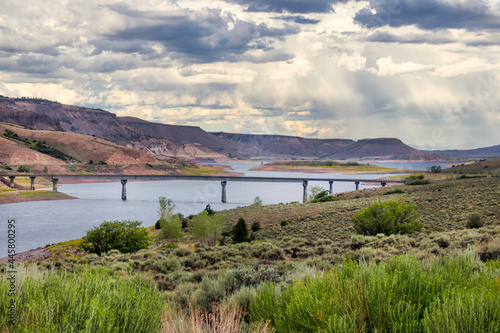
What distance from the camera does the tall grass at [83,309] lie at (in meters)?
3.93

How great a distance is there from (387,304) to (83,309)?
3312 mm

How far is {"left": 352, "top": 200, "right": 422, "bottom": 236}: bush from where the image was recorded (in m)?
30.9

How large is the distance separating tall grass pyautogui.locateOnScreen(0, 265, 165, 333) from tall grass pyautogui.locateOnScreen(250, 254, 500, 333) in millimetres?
1510

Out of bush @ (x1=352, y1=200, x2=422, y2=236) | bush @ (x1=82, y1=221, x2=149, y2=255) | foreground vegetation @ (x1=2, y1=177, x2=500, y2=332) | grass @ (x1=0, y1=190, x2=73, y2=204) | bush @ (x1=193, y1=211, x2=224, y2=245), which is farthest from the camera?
grass @ (x1=0, y1=190, x2=73, y2=204)

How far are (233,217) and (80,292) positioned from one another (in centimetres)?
5813

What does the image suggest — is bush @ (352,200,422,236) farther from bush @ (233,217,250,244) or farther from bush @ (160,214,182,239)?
bush @ (160,214,182,239)

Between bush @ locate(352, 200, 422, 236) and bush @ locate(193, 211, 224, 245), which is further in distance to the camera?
bush @ locate(193, 211, 224, 245)

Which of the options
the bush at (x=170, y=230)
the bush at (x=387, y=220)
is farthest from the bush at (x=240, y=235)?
the bush at (x=170, y=230)

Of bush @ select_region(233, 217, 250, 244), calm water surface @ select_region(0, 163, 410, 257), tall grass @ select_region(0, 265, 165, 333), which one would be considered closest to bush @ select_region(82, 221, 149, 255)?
bush @ select_region(233, 217, 250, 244)

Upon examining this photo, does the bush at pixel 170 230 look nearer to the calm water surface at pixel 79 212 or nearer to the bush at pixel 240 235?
the calm water surface at pixel 79 212

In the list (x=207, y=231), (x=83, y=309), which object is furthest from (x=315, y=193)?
(x=83, y=309)

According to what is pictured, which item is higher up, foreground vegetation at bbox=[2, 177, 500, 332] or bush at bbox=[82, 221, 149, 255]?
foreground vegetation at bbox=[2, 177, 500, 332]

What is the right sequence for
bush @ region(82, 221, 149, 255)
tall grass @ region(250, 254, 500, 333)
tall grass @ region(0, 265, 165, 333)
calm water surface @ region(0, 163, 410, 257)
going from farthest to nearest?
1. calm water surface @ region(0, 163, 410, 257)
2. bush @ region(82, 221, 149, 255)
3. tall grass @ region(250, 254, 500, 333)
4. tall grass @ region(0, 265, 165, 333)

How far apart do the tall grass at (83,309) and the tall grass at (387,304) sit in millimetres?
1510
